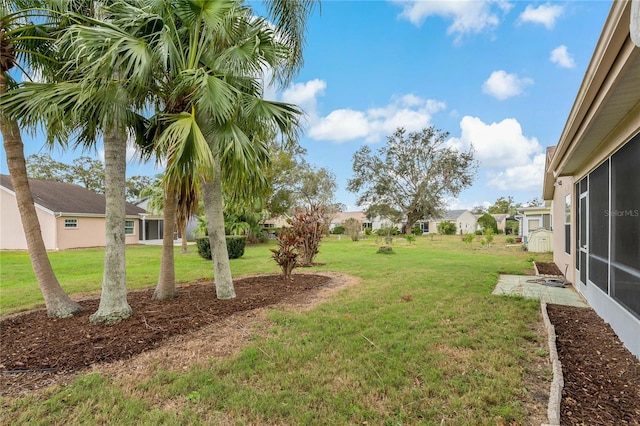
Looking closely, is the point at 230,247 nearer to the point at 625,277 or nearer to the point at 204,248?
the point at 204,248

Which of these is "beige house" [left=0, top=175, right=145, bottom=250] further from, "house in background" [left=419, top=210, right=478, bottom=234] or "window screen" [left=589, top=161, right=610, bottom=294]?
"house in background" [left=419, top=210, right=478, bottom=234]

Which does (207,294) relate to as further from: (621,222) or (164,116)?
(621,222)

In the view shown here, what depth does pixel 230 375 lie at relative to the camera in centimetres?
312

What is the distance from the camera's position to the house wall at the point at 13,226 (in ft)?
56.2

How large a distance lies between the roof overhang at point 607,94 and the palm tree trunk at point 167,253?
5.86m

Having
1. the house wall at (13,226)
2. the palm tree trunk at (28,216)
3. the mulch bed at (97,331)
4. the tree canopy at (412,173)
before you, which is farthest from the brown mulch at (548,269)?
the tree canopy at (412,173)

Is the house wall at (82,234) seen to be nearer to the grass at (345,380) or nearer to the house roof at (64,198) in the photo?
the house roof at (64,198)

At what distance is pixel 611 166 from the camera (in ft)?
14.7

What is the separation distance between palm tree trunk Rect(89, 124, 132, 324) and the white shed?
1787 cm

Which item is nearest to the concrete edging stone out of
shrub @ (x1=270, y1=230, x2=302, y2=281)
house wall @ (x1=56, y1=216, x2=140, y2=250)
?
shrub @ (x1=270, y1=230, x2=302, y2=281)

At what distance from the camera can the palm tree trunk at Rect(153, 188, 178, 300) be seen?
225 inches

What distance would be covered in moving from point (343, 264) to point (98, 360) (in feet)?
28.7

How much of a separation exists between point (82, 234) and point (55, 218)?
1.82 metres

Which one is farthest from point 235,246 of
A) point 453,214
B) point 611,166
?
point 453,214
